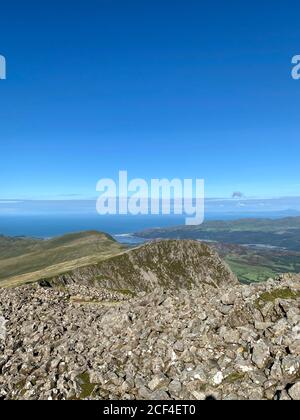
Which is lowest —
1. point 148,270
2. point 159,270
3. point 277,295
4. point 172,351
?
point 159,270

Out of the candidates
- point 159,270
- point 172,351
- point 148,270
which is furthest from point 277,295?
point 159,270

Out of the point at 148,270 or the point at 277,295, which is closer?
the point at 277,295

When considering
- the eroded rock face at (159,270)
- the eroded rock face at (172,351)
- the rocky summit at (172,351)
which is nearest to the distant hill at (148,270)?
the eroded rock face at (159,270)

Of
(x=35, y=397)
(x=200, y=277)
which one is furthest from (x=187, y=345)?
(x=200, y=277)

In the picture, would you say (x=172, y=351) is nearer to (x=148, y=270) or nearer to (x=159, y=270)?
(x=148, y=270)

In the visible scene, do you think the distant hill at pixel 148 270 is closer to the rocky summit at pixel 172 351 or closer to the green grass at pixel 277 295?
the rocky summit at pixel 172 351

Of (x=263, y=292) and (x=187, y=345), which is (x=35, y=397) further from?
(x=263, y=292)

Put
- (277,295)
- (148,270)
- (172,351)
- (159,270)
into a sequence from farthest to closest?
(159,270)
(148,270)
(277,295)
(172,351)
